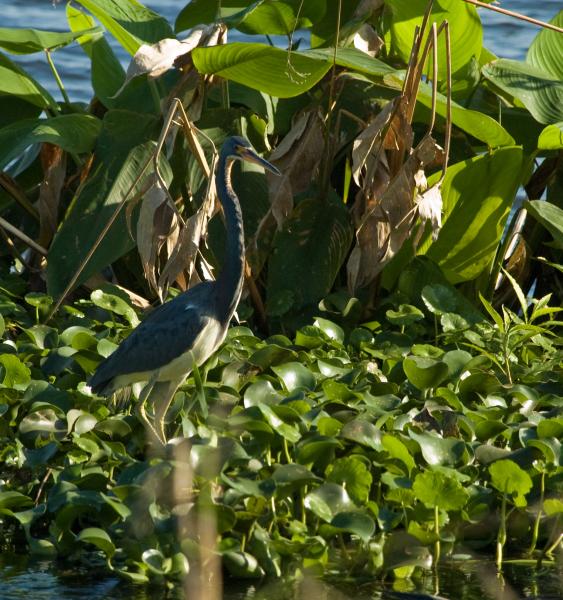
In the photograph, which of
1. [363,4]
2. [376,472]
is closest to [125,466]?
[376,472]

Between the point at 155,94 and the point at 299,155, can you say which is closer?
the point at 299,155

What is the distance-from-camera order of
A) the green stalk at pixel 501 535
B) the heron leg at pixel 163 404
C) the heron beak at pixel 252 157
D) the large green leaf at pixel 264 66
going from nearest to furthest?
the green stalk at pixel 501 535, the heron leg at pixel 163 404, the heron beak at pixel 252 157, the large green leaf at pixel 264 66

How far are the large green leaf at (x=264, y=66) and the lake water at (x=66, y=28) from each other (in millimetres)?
5379

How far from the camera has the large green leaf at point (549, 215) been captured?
14.8 feet

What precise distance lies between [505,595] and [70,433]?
4.40 feet

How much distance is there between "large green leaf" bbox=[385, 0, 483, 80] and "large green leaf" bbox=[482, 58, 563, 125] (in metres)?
0.13

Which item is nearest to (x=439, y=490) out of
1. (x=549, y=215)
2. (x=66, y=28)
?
(x=549, y=215)

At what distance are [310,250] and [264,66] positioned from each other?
0.78 meters

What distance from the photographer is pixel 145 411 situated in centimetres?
394

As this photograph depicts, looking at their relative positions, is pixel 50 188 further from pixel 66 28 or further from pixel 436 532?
pixel 66 28

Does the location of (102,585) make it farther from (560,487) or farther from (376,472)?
(560,487)

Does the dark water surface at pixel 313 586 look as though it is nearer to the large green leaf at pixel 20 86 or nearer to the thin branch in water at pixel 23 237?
the thin branch in water at pixel 23 237

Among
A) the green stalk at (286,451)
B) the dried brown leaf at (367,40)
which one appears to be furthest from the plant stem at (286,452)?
the dried brown leaf at (367,40)

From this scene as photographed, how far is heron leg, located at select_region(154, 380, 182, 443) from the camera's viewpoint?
3714 millimetres
